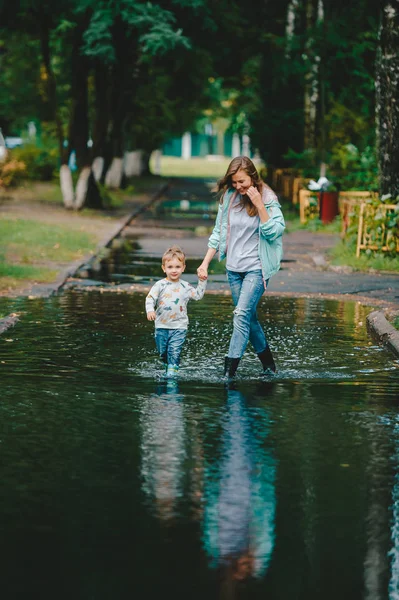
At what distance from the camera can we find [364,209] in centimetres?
2131

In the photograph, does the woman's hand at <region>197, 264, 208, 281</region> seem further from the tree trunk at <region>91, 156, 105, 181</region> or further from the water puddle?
the tree trunk at <region>91, 156, 105, 181</region>

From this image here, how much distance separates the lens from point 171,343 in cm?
1012

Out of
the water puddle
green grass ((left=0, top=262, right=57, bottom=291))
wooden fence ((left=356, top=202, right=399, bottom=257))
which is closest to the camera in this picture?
the water puddle

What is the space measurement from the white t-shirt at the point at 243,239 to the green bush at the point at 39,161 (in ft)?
137

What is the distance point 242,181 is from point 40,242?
13.8m

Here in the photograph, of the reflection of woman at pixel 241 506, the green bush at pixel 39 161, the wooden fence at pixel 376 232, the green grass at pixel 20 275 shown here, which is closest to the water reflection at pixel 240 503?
the reflection of woman at pixel 241 506

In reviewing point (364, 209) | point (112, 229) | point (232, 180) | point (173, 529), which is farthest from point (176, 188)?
point (173, 529)

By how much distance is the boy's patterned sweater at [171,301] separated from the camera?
10.1 metres

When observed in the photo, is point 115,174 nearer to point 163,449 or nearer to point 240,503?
point 163,449

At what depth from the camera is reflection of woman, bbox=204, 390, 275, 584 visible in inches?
216

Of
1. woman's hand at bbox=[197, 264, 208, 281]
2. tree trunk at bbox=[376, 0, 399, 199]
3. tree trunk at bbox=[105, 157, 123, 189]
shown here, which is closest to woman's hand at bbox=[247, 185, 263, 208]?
woman's hand at bbox=[197, 264, 208, 281]

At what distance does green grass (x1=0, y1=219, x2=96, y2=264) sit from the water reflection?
11981 millimetres

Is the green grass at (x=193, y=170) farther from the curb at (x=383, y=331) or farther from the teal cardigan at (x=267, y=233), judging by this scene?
the teal cardigan at (x=267, y=233)

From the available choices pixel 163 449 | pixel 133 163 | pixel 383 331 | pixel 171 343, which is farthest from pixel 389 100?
pixel 133 163
